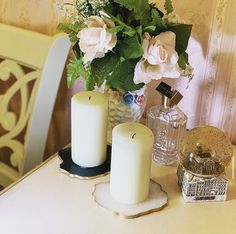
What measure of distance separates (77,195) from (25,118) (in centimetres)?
47

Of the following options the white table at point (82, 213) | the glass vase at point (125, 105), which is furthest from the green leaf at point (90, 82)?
the white table at point (82, 213)

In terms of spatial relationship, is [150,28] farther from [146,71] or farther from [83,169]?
[83,169]

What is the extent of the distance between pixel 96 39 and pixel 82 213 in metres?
0.35

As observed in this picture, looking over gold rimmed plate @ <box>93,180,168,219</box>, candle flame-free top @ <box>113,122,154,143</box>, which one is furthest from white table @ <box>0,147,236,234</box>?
candle flame-free top @ <box>113,122,154,143</box>

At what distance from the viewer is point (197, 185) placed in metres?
0.94

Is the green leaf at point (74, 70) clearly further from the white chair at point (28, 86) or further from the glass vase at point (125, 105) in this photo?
the white chair at point (28, 86)

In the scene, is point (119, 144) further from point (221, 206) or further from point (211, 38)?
point (211, 38)

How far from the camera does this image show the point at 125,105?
1118mm

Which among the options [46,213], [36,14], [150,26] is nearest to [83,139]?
[46,213]

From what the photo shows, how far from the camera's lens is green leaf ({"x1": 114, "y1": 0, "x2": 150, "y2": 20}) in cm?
86

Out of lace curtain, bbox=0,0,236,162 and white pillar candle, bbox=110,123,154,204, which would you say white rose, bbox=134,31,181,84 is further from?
lace curtain, bbox=0,0,236,162

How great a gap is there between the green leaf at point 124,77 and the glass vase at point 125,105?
14 centimetres

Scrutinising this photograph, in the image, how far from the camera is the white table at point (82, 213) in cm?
88

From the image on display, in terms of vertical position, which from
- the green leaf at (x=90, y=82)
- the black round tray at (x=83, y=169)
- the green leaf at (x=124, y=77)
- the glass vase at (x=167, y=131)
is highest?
the green leaf at (x=124, y=77)
